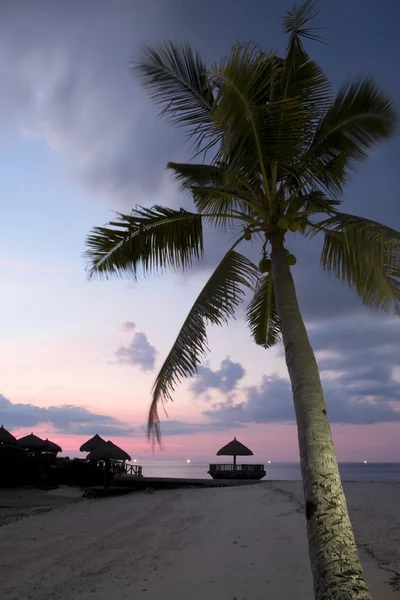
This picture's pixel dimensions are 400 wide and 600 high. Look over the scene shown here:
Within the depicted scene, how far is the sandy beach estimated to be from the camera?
6125mm

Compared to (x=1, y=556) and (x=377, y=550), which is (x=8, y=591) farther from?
(x=377, y=550)

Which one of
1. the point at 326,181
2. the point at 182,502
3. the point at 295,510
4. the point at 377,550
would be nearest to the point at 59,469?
the point at 182,502

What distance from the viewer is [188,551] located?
8273mm

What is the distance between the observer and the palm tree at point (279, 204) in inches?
184

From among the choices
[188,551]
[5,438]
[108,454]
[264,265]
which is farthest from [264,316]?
[5,438]

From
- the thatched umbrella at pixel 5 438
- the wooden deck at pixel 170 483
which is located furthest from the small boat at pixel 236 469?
the thatched umbrella at pixel 5 438

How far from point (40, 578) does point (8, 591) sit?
660 millimetres

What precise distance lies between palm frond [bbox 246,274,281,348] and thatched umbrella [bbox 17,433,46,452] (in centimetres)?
2755

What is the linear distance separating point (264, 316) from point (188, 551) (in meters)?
4.41

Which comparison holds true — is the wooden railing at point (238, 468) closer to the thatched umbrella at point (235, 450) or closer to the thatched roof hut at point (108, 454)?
the thatched umbrella at point (235, 450)

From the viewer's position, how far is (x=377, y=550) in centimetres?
749

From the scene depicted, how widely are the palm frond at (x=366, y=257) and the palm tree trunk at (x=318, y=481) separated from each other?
973 mm

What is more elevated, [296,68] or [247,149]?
[296,68]

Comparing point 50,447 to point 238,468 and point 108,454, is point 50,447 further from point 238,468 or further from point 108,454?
point 238,468
